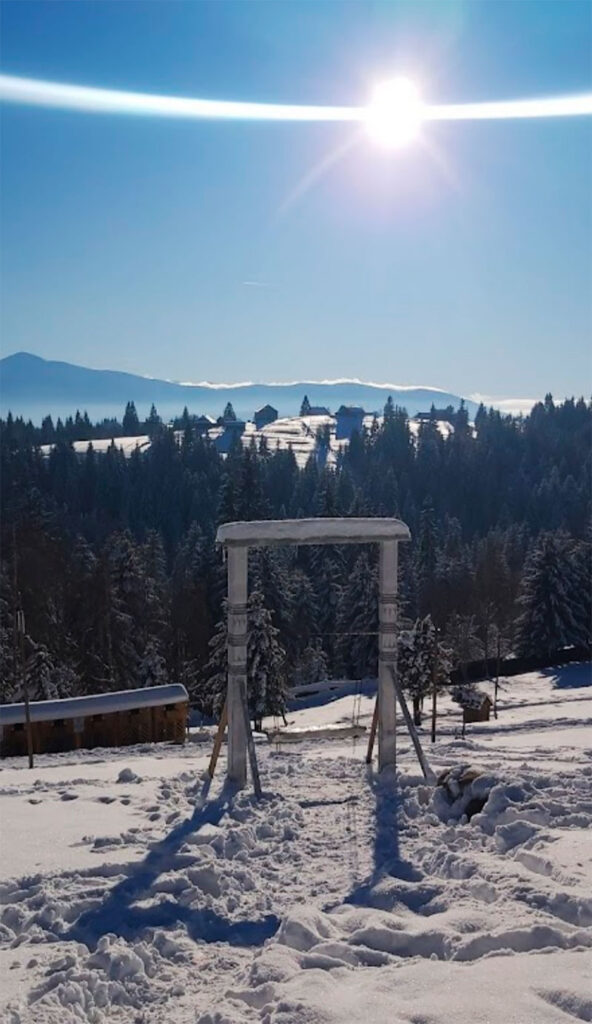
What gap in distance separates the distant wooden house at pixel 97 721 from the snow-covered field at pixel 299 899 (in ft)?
31.7

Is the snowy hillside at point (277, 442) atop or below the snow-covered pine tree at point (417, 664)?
atop

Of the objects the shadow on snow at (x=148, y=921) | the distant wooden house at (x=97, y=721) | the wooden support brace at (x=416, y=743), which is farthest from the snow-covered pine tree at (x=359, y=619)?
the shadow on snow at (x=148, y=921)

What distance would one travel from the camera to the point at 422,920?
6.02 m

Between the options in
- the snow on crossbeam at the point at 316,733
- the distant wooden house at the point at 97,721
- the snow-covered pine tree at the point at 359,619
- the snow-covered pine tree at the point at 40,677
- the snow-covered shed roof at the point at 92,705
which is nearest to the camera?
the snow on crossbeam at the point at 316,733

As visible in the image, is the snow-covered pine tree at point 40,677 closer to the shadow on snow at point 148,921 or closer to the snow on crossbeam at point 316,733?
the snow on crossbeam at point 316,733

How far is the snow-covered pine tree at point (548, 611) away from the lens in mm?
45812

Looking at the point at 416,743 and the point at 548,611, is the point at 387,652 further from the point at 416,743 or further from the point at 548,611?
the point at 548,611

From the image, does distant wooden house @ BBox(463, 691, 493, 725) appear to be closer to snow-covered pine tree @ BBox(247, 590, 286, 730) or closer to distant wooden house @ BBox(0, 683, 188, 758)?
snow-covered pine tree @ BBox(247, 590, 286, 730)

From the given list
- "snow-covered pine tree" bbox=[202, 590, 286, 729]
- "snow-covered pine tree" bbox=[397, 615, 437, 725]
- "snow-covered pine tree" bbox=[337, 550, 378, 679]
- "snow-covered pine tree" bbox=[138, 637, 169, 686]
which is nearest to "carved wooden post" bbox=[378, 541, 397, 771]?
"snow-covered pine tree" bbox=[202, 590, 286, 729]

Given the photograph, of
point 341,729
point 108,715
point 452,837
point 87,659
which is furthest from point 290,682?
point 452,837

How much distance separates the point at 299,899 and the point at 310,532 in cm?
476

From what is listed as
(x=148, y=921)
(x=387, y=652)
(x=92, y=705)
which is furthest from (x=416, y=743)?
(x=92, y=705)

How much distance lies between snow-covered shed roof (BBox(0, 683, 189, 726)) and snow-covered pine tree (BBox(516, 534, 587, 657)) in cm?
2924

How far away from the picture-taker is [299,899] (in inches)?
268
